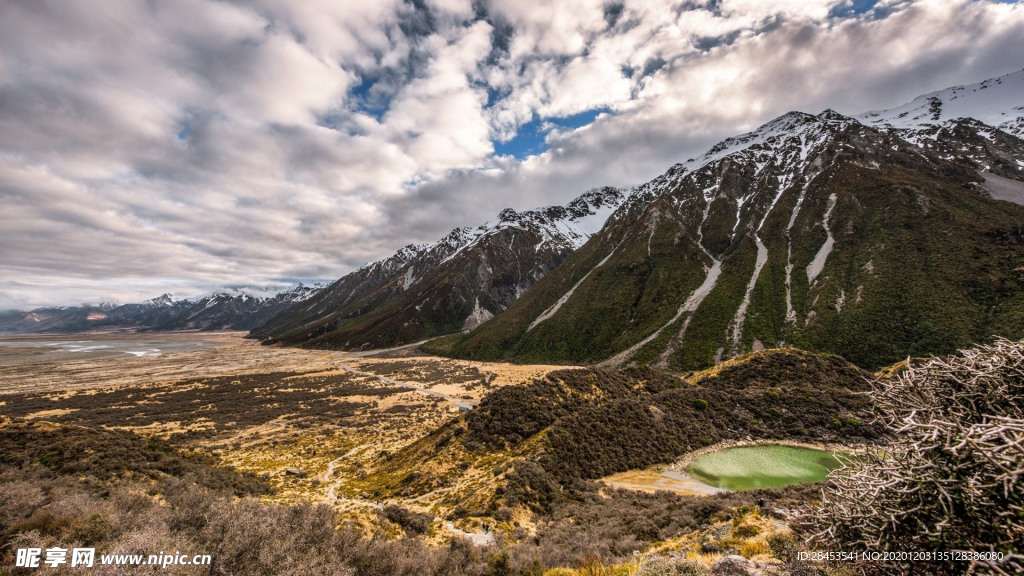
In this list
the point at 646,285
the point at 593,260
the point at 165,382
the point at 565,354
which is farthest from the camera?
the point at 593,260

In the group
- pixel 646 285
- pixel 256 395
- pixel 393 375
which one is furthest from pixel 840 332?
pixel 256 395

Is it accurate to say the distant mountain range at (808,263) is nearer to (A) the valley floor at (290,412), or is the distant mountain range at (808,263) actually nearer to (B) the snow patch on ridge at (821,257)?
(B) the snow patch on ridge at (821,257)

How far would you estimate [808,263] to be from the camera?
8556cm

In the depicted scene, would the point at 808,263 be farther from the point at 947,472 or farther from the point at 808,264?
the point at 947,472

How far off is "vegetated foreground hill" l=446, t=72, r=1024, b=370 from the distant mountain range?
1.30 ft

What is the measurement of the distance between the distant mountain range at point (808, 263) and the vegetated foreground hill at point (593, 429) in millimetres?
38401

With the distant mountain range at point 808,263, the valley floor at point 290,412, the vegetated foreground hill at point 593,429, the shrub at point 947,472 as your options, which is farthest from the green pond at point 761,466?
the distant mountain range at point 808,263

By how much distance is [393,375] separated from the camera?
79.8 meters

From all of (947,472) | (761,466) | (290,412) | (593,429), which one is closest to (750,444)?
(761,466)

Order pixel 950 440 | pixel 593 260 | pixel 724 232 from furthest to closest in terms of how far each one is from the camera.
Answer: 1. pixel 593 260
2. pixel 724 232
3. pixel 950 440

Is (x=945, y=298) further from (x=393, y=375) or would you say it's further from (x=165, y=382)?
(x=165, y=382)

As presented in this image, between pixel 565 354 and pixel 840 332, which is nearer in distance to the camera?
pixel 840 332

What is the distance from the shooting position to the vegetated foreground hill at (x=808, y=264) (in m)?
60.7

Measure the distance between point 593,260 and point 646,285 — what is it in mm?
36432
